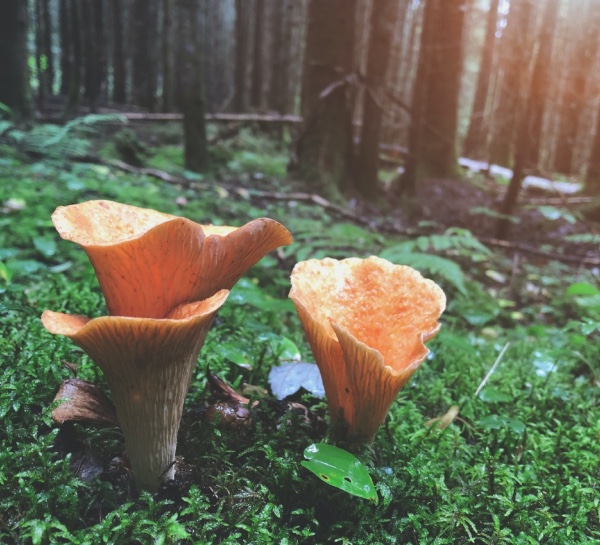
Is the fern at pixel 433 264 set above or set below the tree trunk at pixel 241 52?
below

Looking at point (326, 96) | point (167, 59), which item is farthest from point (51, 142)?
point (167, 59)

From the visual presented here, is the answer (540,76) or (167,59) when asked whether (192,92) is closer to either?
(540,76)

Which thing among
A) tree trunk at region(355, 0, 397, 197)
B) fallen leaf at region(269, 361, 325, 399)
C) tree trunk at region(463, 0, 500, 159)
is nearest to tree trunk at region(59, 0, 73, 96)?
tree trunk at region(355, 0, 397, 197)

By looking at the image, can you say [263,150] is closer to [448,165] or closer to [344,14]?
[448,165]

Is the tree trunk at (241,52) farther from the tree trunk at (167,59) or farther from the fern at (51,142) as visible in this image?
the fern at (51,142)

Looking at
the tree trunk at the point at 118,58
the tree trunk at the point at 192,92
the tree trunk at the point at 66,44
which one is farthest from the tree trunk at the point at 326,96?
the tree trunk at the point at 66,44

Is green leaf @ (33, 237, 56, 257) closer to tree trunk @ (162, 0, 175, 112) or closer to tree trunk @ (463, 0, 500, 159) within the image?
tree trunk @ (162, 0, 175, 112)
